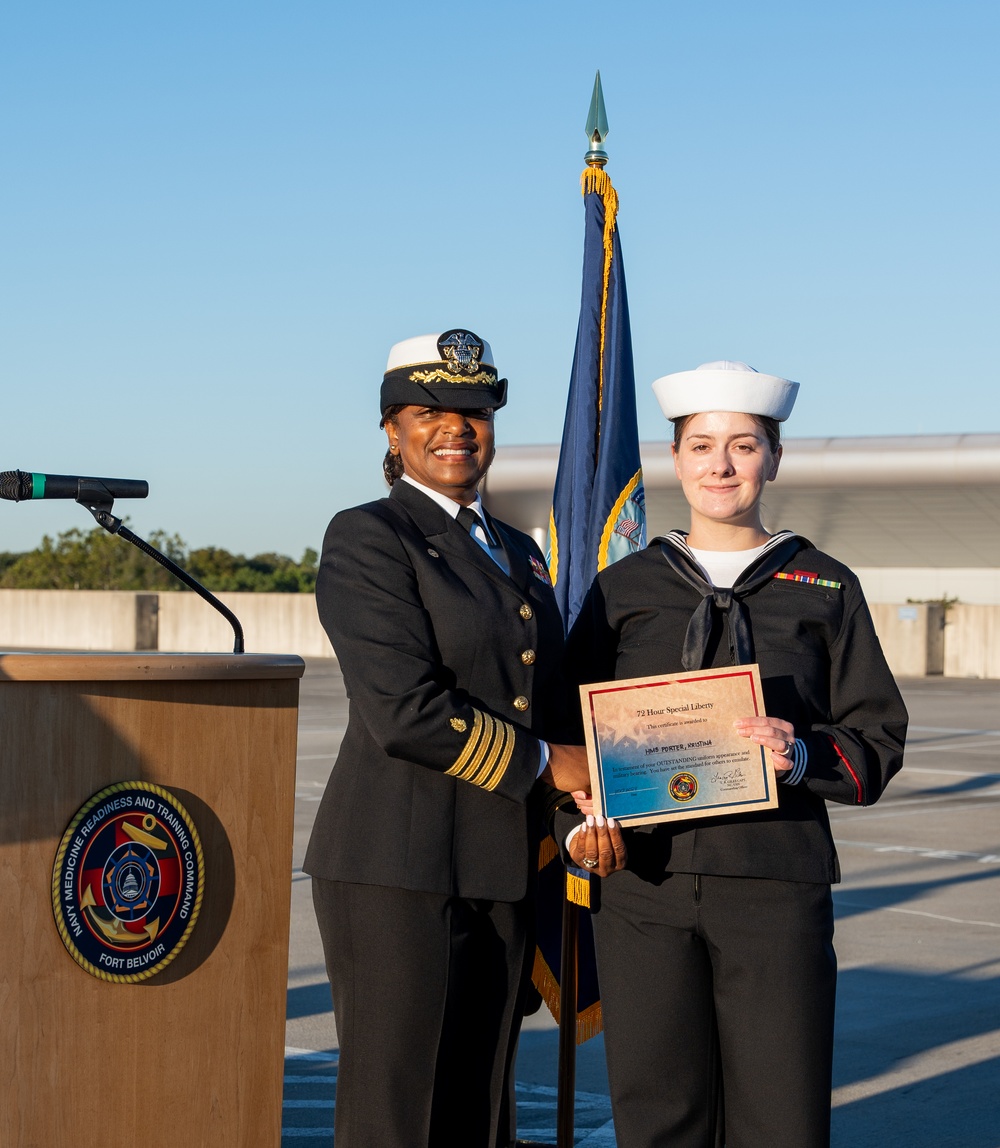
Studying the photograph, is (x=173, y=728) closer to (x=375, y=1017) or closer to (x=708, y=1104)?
(x=375, y=1017)

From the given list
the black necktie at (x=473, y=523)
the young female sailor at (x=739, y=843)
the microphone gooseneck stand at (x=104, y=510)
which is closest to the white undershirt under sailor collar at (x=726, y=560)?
the young female sailor at (x=739, y=843)

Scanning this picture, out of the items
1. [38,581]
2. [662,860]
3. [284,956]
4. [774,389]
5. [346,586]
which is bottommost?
[284,956]

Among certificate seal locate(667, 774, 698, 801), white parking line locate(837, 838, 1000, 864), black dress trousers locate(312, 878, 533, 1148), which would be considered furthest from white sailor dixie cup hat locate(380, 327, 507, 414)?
white parking line locate(837, 838, 1000, 864)

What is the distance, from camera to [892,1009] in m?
5.74

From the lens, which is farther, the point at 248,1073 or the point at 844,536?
the point at 844,536

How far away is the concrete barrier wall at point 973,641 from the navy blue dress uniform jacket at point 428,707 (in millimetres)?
30448

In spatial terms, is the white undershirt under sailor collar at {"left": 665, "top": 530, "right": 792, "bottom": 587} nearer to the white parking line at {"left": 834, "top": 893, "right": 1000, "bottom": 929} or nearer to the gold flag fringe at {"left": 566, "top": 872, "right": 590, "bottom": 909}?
the gold flag fringe at {"left": 566, "top": 872, "right": 590, "bottom": 909}

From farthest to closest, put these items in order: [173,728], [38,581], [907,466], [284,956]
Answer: [38,581] < [907,466] < [284,956] < [173,728]

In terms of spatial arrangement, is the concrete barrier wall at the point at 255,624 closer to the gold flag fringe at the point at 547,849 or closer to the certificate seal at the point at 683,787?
the gold flag fringe at the point at 547,849

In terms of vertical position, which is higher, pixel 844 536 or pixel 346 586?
pixel 844 536

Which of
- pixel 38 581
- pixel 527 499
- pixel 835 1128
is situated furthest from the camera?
pixel 38 581

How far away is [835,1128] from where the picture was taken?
175 inches

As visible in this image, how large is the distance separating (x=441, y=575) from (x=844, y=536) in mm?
33712

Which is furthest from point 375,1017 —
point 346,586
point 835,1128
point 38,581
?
point 38,581
